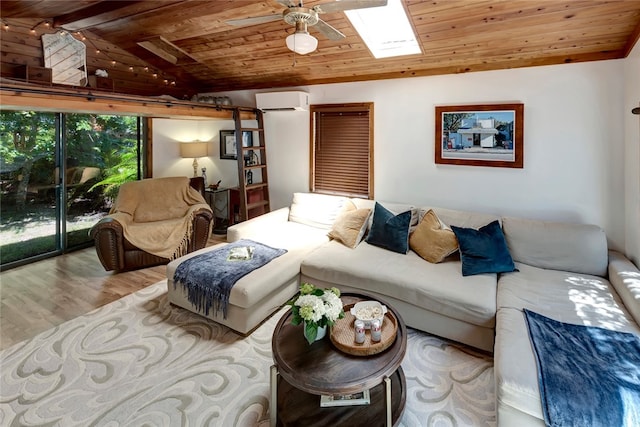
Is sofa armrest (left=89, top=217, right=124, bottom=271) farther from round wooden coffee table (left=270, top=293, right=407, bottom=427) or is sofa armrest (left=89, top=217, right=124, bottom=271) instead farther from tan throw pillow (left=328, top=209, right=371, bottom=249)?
round wooden coffee table (left=270, top=293, right=407, bottom=427)

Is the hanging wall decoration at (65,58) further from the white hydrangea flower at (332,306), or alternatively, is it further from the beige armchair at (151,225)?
the white hydrangea flower at (332,306)

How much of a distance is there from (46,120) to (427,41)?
4.60 metres

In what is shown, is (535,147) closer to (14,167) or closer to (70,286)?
(70,286)

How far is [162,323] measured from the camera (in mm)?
2881

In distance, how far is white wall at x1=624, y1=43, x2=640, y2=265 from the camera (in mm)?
2635

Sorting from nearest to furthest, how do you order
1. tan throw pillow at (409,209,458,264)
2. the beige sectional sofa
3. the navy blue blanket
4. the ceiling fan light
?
the navy blue blanket < the beige sectional sofa < the ceiling fan light < tan throw pillow at (409,209,458,264)

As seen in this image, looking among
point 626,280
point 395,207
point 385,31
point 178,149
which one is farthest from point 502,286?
point 178,149

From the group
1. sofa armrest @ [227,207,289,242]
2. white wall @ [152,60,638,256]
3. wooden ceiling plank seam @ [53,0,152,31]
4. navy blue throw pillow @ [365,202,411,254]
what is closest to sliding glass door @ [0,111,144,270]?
wooden ceiling plank seam @ [53,0,152,31]

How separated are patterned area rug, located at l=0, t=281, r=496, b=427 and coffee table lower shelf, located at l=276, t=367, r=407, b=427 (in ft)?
0.47

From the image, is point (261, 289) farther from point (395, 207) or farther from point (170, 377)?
point (395, 207)

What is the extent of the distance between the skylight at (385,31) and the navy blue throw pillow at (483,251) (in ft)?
6.43

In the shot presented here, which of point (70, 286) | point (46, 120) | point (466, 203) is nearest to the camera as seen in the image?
point (70, 286)

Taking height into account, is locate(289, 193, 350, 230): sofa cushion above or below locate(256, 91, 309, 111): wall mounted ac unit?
below

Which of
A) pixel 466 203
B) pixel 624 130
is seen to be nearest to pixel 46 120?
pixel 466 203
